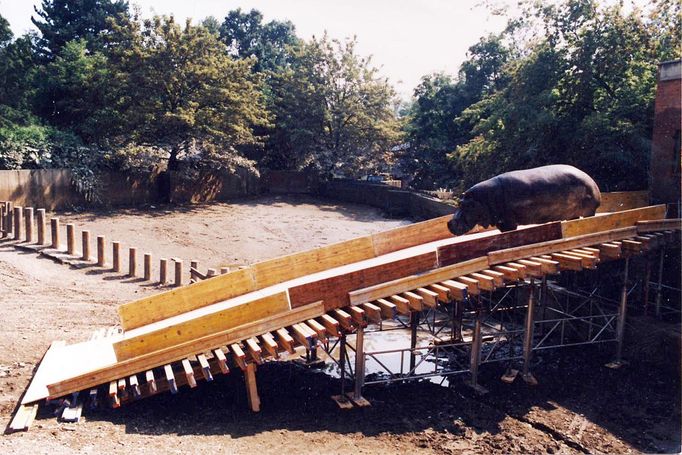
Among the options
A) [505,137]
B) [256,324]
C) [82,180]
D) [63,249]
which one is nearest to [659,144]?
[505,137]

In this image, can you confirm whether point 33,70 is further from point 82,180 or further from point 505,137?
point 505,137

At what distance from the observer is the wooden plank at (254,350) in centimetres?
854

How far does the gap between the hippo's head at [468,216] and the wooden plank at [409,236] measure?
3.18 ft

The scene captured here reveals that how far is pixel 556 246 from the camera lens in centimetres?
1102

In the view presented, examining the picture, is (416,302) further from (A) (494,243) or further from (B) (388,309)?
(A) (494,243)

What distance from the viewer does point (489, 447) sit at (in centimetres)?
865

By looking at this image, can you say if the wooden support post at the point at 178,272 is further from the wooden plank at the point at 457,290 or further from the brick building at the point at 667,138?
the brick building at the point at 667,138

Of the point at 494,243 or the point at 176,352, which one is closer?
the point at 176,352

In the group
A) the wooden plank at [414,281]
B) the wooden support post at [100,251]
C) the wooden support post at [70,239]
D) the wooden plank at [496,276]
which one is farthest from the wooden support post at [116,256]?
the wooden plank at [496,276]

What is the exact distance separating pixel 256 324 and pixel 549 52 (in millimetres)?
16817

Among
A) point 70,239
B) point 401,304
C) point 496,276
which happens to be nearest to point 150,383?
point 401,304

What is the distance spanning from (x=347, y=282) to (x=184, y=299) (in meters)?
2.92

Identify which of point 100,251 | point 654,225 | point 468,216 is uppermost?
point 468,216

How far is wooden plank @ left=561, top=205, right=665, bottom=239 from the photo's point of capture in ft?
36.9
